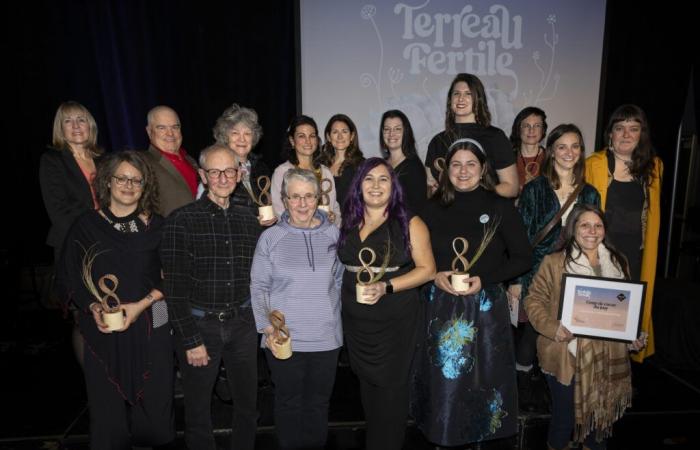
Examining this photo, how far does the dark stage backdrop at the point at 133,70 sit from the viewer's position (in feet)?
14.2

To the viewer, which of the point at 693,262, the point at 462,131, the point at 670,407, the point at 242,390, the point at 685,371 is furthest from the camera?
the point at 693,262

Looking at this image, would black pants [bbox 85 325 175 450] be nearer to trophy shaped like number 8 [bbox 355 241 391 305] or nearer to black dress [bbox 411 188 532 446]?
trophy shaped like number 8 [bbox 355 241 391 305]

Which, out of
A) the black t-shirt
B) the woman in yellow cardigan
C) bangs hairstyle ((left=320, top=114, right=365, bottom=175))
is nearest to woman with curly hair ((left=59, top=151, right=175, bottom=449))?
bangs hairstyle ((left=320, top=114, right=365, bottom=175))

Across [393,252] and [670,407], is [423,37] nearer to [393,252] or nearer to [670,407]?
[393,252]

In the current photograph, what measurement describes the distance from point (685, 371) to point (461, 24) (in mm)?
3529

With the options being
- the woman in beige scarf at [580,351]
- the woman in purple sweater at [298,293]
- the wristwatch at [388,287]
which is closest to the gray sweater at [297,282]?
the woman in purple sweater at [298,293]

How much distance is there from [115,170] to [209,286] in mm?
637

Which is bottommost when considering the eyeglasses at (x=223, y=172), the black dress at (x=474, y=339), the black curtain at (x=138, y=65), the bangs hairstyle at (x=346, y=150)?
the black dress at (x=474, y=339)

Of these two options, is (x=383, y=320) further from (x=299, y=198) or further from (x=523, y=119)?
(x=523, y=119)

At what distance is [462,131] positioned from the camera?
256cm

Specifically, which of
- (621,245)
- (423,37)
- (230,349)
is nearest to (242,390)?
(230,349)

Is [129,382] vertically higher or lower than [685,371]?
higher

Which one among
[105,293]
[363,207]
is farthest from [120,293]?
[363,207]

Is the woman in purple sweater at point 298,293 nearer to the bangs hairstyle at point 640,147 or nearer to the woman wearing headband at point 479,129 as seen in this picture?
the woman wearing headband at point 479,129
